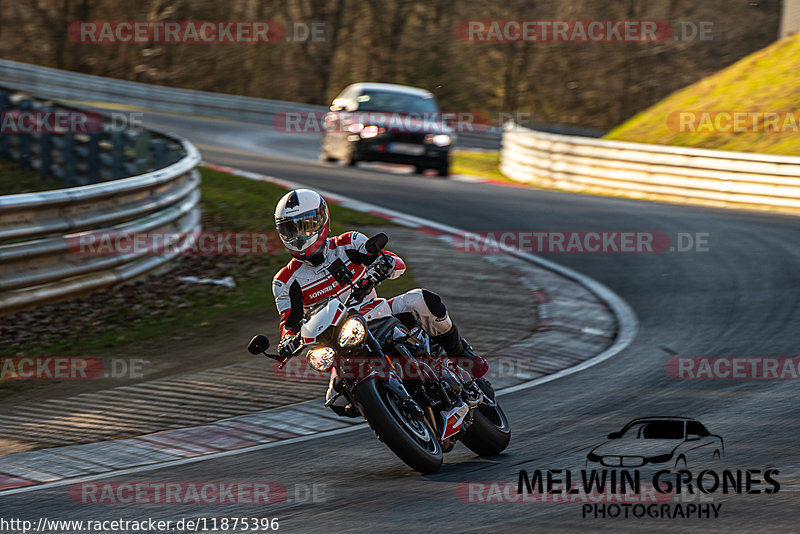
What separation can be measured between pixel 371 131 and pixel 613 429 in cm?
1484

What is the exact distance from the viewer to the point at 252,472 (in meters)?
5.90

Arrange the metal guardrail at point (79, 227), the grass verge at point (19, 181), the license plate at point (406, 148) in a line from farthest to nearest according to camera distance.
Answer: the license plate at point (406, 148), the grass verge at point (19, 181), the metal guardrail at point (79, 227)

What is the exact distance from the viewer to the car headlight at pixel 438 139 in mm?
20562

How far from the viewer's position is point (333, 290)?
5.82 m

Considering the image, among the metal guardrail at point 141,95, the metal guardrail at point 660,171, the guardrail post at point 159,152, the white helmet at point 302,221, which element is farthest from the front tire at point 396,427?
the metal guardrail at point 141,95

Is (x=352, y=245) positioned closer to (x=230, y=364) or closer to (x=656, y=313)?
(x=230, y=364)

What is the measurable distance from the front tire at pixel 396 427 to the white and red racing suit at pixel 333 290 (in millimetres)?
611

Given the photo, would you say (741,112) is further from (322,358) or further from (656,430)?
(322,358)

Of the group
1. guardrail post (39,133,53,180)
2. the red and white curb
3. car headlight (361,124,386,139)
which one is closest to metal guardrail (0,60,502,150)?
car headlight (361,124,386,139)

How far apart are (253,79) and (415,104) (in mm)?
26074

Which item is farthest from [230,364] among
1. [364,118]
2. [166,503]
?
[364,118]

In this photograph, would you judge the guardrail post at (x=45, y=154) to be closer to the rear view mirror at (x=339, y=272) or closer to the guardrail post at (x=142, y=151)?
the guardrail post at (x=142, y=151)

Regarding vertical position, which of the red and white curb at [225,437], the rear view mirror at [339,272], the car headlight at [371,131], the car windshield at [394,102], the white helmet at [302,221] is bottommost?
the red and white curb at [225,437]

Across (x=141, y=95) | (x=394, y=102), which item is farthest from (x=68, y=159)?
(x=141, y=95)
